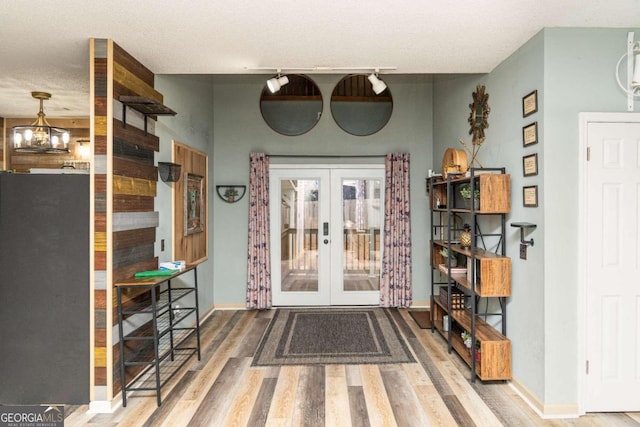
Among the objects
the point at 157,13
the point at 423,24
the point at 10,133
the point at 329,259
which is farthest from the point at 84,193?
the point at 10,133

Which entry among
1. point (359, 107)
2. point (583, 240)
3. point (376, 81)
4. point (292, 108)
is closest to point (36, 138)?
point (292, 108)

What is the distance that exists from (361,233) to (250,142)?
205 cm

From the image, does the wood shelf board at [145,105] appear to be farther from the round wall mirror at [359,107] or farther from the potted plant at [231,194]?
the round wall mirror at [359,107]

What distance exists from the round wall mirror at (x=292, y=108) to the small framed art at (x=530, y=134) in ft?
9.72

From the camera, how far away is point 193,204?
13.9 ft

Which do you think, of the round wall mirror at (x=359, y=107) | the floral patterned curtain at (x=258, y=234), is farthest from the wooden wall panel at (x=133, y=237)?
the round wall mirror at (x=359, y=107)

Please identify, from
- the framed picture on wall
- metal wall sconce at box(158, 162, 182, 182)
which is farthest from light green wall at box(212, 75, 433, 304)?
metal wall sconce at box(158, 162, 182, 182)

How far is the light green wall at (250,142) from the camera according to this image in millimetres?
5176

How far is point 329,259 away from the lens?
5.23m

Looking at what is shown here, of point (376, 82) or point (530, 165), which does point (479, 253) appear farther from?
point (376, 82)

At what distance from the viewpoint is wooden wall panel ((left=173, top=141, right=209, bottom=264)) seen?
12.3 feet

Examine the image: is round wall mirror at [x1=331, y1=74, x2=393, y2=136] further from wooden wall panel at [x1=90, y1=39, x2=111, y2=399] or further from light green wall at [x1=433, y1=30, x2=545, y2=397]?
wooden wall panel at [x1=90, y1=39, x2=111, y2=399]

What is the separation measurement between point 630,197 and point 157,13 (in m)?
3.38

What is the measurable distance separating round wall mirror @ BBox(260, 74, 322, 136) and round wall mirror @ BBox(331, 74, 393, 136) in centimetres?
28
